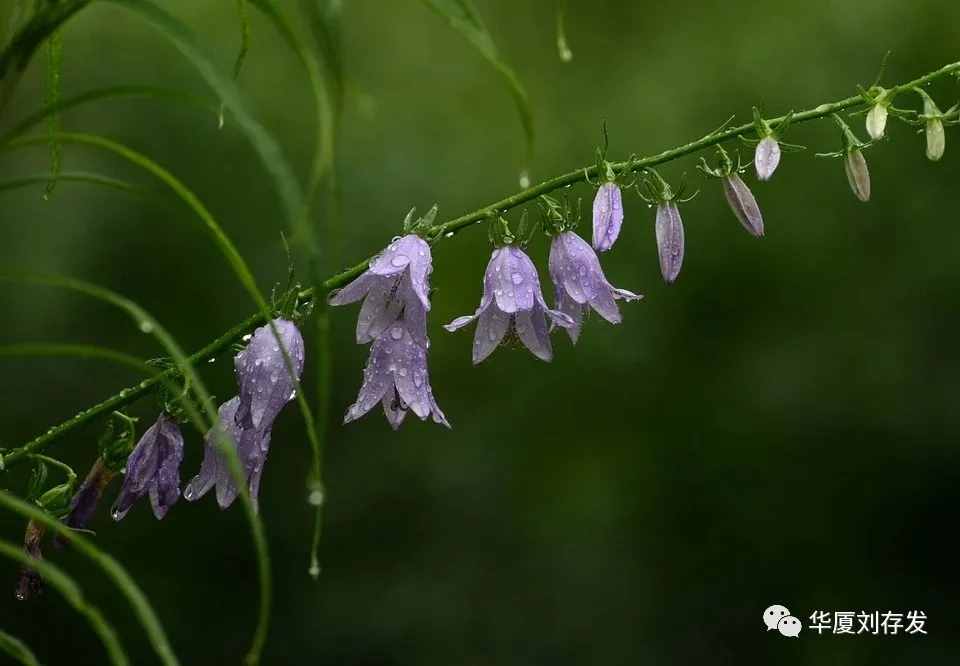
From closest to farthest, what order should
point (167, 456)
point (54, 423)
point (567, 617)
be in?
point (167, 456) < point (54, 423) < point (567, 617)

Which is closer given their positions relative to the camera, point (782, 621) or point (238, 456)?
point (238, 456)

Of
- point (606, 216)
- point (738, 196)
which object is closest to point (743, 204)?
point (738, 196)

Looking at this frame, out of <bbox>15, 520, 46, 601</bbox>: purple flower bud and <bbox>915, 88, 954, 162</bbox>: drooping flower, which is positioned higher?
<bbox>915, 88, 954, 162</bbox>: drooping flower

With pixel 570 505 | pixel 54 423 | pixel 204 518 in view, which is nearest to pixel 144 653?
pixel 204 518

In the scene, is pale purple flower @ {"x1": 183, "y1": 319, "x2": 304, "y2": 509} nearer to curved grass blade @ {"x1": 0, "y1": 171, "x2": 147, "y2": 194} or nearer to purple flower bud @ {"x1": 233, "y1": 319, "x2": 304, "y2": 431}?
purple flower bud @ {"x1": 233, "y1": 319, "x2": 304, "y2": 431}

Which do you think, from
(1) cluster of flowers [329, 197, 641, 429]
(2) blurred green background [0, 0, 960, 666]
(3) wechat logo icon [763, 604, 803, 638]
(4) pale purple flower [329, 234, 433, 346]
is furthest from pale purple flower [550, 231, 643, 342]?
(3) wechat logo icon [763, 604, 803, 638]

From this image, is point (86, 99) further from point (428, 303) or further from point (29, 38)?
point (428, 303)

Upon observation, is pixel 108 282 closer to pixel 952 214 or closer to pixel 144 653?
pixel 144 653
